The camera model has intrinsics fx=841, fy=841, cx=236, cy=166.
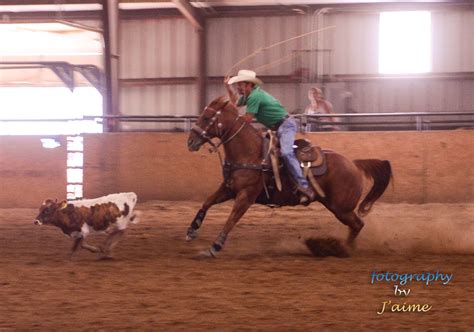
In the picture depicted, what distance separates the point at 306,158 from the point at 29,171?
22.2ft

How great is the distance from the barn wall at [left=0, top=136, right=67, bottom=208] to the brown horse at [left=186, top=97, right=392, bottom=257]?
19.4 feet

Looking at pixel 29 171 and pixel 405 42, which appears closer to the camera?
pixel 29 171

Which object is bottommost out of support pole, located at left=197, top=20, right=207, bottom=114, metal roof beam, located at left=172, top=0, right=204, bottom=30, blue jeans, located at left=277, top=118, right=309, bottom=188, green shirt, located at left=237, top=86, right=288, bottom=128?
blue jeans, located at left=277, top=118, right=309, bottom=188

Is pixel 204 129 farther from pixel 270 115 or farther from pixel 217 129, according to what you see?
pixel 270 115

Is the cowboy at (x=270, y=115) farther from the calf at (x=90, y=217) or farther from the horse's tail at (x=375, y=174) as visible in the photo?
the calf at (x=90, y=217)

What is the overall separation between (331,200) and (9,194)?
703 cm

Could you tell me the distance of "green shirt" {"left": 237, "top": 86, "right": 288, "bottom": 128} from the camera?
8.91 meters

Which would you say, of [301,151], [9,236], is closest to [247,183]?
[301,151]

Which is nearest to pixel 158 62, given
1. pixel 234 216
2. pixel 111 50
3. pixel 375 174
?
pixel 111 50

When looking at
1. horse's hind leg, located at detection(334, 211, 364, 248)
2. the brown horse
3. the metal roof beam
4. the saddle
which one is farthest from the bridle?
the metal roof beam

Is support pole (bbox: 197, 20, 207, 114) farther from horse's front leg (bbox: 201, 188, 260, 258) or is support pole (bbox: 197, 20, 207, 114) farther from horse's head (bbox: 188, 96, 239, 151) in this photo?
horse's front leg (bbox: 201, 188, 260, 258)

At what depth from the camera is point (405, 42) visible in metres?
18.9

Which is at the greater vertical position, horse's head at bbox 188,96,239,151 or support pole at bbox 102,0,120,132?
support pole at bbox 102,0,120,132

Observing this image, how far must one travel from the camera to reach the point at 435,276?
7.32 m
